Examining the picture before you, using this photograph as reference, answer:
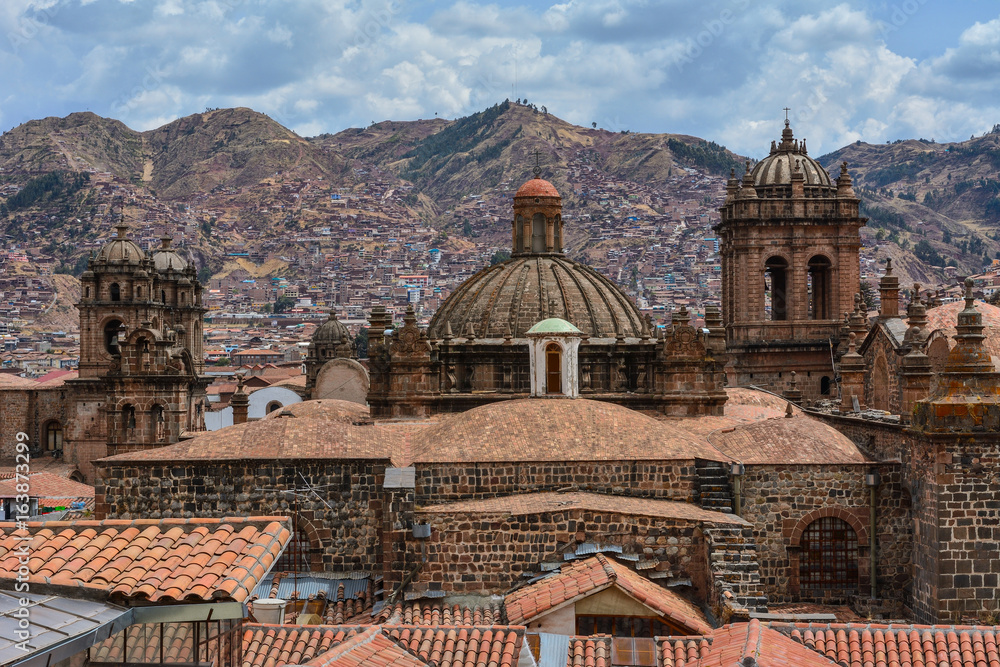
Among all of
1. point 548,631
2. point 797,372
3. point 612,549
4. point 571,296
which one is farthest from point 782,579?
point 797,372

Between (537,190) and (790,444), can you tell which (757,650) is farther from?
(537,190)

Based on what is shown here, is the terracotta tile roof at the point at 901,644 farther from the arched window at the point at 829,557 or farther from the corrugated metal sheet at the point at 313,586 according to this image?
the corrugated metal sheet at the point at 313,586

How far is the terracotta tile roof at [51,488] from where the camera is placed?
4077 cm

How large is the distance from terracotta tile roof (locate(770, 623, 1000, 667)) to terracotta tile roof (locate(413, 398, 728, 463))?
279 inches

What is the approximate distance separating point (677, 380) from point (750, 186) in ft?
48.9

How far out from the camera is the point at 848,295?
41281 millimetres

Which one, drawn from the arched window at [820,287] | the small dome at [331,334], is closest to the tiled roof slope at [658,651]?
the arched window at [820,287]

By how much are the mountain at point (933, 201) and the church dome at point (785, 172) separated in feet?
332

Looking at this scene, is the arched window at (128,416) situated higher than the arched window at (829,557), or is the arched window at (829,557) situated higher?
the arched window at (128,416)

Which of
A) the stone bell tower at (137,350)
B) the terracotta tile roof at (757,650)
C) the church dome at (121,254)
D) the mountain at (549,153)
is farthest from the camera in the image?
the mountain at (549,153)

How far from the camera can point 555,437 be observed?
22406mm

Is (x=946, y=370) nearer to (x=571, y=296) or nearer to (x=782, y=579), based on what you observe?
(x=782, y=579)

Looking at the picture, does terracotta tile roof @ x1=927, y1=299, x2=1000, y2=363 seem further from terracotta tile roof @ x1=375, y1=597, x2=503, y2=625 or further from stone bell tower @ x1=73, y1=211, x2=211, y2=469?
stone bell tower @ x1=73, y1=211, x2=211, y2=469

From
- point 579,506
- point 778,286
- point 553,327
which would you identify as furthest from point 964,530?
point 778,286
